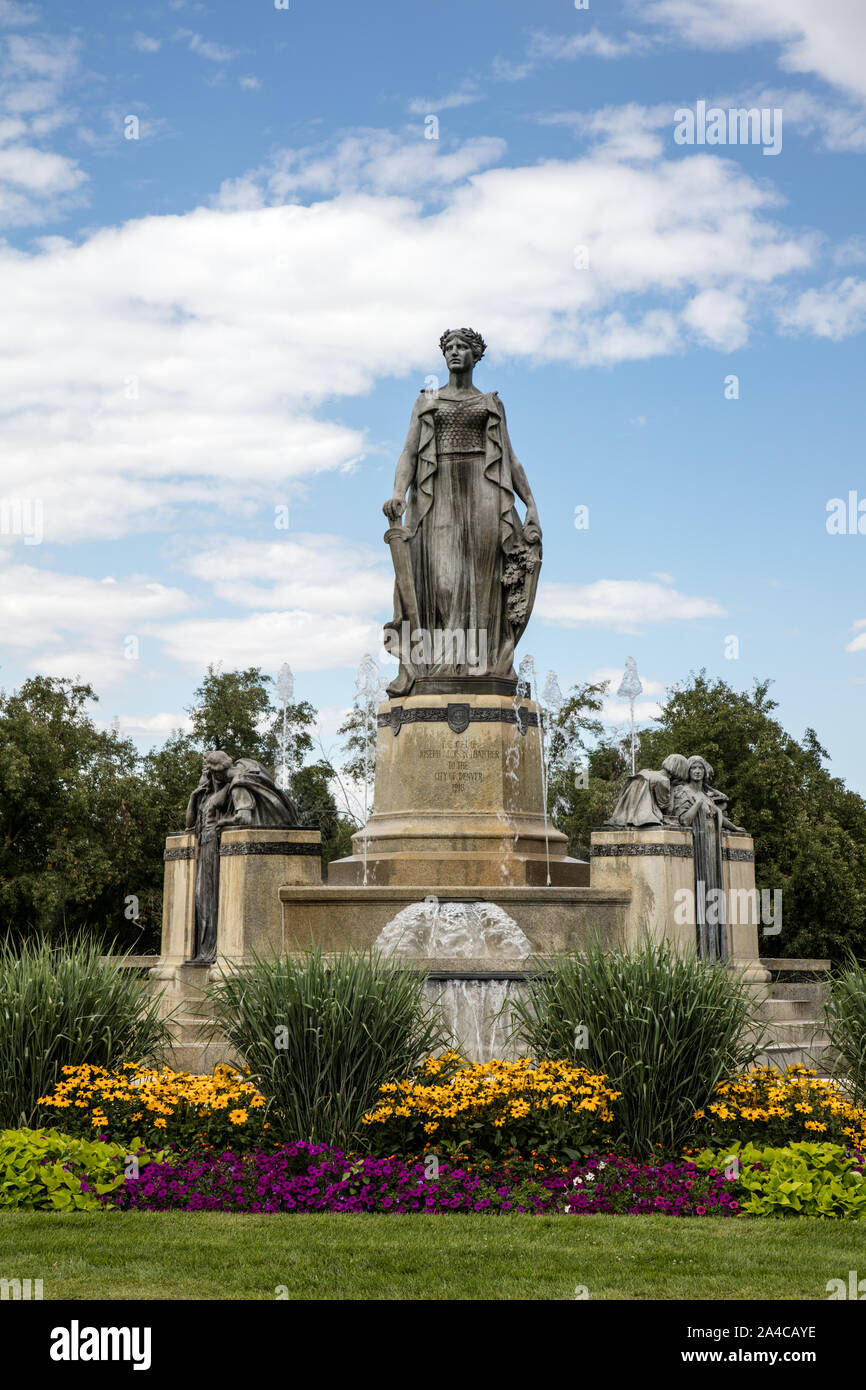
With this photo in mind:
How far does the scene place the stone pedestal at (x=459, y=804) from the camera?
54.2ft

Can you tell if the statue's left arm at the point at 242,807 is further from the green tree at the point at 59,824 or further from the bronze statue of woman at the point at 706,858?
the green tree at the point at 59,824

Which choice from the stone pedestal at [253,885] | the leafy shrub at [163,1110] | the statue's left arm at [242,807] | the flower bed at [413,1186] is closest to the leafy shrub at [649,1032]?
the flower bed at [413,1186]

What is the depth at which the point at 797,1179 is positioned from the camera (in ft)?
28.5

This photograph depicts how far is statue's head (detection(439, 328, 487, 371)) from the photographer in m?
18.7

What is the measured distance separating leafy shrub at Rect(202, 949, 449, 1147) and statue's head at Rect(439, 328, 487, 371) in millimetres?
10501

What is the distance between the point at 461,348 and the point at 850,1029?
34.9 feet

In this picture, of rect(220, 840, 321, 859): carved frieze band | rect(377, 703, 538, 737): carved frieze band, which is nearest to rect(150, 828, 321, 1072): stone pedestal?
rect(220, 840, 321, 859): carved frieze band

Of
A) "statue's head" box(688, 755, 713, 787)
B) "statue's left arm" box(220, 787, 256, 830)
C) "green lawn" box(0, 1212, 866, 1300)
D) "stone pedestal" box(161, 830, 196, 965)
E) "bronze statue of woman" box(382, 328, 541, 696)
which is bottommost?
"green lawn" box(0, 1212, 866, 1300)

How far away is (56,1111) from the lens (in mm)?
9891

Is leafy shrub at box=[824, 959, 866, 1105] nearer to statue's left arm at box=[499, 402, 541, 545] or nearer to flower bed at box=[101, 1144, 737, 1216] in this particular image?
flower bed at box=[101, 1144, 737, 1216]

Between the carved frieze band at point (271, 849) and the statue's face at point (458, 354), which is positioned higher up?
the statue's face at point (458, 354)

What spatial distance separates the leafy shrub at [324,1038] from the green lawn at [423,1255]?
1335 mm

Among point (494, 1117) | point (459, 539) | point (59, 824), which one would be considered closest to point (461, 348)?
point (459, 539)

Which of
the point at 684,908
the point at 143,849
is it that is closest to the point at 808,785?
the point at 143,849
